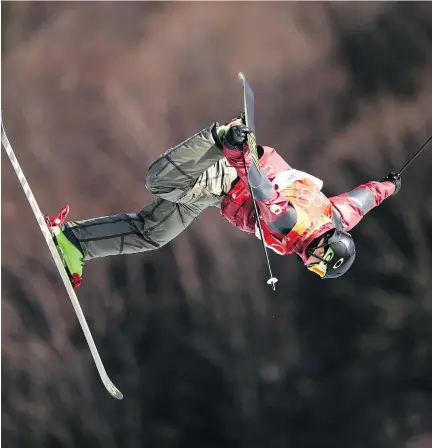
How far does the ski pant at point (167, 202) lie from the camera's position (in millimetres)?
2334

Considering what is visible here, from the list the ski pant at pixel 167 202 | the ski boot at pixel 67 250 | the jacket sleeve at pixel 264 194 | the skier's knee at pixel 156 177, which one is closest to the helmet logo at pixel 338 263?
the jacket sleeve at pixel 264 194

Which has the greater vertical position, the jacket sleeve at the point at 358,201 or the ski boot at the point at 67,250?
the ski boot at the point at 67,250

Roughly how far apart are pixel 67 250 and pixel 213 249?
5.73 feet

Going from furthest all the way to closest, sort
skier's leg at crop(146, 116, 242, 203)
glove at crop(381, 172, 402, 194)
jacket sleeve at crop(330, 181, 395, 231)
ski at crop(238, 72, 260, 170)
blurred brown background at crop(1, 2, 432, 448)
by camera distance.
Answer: blurred brown background at crop(1, 2, 432, 448), glove at crop(381, 172, 402, 194), jacket sleeve at crop(330, 181, 395, 231), skier's leg at crop(146, 116, 242, 203), ski at crop(238, 72, 260, 170)

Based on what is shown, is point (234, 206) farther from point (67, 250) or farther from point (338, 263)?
point (67, 250)

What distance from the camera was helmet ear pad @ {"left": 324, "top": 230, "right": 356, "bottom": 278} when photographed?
242 cm

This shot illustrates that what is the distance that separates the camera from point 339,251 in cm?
242

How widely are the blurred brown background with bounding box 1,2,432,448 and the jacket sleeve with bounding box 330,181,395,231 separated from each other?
1.46 m

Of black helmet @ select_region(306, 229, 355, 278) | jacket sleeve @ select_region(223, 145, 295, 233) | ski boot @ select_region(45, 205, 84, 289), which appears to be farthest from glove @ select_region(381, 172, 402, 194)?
ski boot @ select_region(45, 205, 84, 289)

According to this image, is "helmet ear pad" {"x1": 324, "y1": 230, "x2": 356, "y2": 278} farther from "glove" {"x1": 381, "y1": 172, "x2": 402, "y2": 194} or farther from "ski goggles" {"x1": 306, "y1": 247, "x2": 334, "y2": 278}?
"glove" {"x1": 381, "y1": 172, "x2": 402, "y2": 194}

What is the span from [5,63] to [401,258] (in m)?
2.57

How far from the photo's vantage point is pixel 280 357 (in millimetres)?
4367

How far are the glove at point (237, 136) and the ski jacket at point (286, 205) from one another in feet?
0.07

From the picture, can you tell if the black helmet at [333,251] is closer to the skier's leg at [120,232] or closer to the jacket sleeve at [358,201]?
the jacket sleeve at [358,201]
